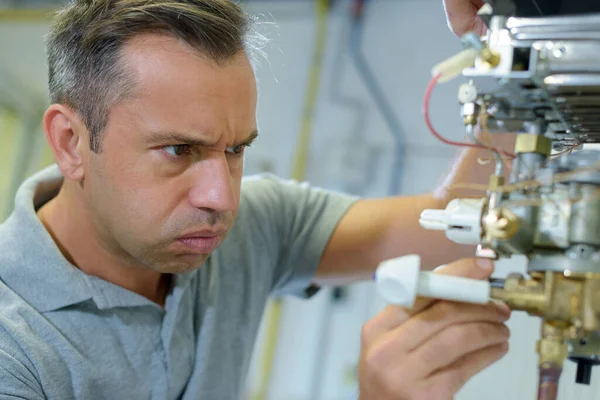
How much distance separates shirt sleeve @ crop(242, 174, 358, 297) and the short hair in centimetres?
32

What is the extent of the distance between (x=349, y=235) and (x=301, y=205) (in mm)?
110

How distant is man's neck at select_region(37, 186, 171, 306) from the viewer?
0.90m

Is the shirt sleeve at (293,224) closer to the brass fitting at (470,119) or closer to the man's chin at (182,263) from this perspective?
the man's chin at (182,263)

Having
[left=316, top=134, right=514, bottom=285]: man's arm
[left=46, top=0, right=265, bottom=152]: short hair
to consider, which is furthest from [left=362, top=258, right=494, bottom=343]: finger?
[left=46, top=0, right=265, bottom=152]: short hair

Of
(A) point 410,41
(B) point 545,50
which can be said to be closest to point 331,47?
(A) point 410,41

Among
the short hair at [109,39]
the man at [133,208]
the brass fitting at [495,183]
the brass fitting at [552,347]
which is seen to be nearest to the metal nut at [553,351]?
the brass fitting at [552,347]

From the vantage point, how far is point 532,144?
0.56 meters

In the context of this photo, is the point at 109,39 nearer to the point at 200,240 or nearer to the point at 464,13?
the point at 200,240

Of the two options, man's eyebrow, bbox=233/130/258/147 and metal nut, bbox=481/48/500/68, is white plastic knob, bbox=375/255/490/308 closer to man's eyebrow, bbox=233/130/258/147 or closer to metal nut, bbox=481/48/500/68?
metal nut, bbox=481/48/500/68

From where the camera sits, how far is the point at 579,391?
94 cm

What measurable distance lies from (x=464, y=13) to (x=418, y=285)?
363mm

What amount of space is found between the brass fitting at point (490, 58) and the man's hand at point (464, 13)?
0.21 m

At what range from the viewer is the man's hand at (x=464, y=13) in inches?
28.9

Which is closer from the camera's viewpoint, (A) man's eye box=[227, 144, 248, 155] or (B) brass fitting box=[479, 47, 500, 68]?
(B) brass fitting box=[479, 47, 500, 68]
